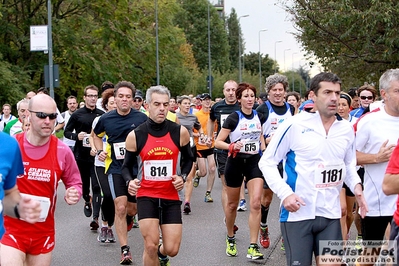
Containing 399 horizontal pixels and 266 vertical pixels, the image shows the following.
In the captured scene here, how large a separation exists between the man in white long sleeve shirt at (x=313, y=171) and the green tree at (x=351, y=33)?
1195cm

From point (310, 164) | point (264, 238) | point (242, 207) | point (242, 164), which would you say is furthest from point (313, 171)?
point (242, 207)

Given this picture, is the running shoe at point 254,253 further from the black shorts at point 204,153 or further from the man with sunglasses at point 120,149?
the black shorts at point 204,153

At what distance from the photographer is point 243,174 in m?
8.91

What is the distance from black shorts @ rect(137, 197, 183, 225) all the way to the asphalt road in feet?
5.54

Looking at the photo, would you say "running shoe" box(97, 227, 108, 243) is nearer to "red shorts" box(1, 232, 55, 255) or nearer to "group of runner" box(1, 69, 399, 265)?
"group of runner" box(1, 69, 399, 265)

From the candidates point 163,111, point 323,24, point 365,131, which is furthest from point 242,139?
point 323,24

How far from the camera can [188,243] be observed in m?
9.98

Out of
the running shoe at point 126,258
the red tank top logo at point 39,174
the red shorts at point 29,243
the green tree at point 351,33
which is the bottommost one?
the running shoe at point 126,258

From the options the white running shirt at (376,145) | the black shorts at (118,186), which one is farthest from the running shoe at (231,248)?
the white running shirt at (376,145)

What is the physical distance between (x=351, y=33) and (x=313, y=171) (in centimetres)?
1424

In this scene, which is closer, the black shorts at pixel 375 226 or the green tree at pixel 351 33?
the black shorts at pixel 375 226

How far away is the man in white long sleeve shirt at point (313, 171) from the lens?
539 cm

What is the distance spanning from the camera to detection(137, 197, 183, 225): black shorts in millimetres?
7020

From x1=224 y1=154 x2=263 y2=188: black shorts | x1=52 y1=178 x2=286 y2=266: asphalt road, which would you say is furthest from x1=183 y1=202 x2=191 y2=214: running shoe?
x1=224 y1=154 x2=263 y2=188: black shorts
